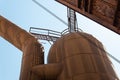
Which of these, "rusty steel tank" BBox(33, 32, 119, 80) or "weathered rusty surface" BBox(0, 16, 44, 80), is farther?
"weathered rusty surface" BBox(0, 16, 44, 80)

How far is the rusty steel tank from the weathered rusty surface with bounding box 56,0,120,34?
75.8 inches

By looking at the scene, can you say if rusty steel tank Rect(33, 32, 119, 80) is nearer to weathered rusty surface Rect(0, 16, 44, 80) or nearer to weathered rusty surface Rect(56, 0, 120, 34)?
weathered rusty surface Rect(0, 16, 44, 80)

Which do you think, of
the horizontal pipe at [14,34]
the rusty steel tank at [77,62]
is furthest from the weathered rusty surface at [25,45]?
the rusty steel tank at [77,62]

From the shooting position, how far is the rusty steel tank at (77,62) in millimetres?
9758

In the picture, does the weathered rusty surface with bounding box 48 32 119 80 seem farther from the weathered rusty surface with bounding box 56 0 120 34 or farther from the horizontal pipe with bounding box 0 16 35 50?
the horizontal pipe with bounding box 0 16 35 50

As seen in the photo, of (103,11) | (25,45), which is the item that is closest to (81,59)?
(103,11)

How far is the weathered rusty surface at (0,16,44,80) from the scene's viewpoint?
1122cm

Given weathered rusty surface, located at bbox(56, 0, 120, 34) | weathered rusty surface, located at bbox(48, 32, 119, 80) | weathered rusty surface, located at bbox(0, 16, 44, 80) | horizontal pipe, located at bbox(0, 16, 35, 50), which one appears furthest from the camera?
horizontal pipe, located at bbox(0, 16, 35, 50)

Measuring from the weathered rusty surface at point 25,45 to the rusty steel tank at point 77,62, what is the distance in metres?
0.47

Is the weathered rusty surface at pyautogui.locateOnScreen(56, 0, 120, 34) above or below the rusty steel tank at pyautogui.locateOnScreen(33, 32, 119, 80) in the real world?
above

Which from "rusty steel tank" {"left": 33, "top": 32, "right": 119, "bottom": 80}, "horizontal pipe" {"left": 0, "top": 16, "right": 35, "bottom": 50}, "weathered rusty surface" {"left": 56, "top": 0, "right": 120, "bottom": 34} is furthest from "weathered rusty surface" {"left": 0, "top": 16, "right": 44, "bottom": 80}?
"weathered rusty surface" {"left": 56, "top": 0, "right": 120, "bottom": 34}

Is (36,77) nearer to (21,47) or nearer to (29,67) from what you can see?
(29,67)

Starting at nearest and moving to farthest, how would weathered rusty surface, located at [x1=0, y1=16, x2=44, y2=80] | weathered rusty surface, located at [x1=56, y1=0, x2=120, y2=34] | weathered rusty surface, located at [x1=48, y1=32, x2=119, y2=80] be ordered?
1. weathered rusty surface, located at [x1=56, y1=0, x2=120, y2=34]
2. weathered rusty surface, located at [x1=48, y1=32, x2=119, y2=80]
3. weathered rusty surface, located at [x1=0, y1=16, x2=44, y2=80]

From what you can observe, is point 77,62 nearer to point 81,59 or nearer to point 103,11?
point 81,59
